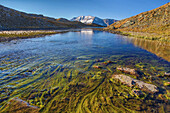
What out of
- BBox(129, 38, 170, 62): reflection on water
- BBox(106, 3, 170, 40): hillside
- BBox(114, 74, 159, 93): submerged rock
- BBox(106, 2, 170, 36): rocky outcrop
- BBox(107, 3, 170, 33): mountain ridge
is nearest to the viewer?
BBox(114, 74, 159, 93): submerged rock

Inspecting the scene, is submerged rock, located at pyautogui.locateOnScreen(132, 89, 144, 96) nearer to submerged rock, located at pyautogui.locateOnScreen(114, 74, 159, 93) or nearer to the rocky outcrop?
submerged rock, located at pyautogui.locateOnScreen(114, 74, 159, 93)

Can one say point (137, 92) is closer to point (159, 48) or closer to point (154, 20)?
point (159, 48)

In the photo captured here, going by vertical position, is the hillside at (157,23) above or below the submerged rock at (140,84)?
above

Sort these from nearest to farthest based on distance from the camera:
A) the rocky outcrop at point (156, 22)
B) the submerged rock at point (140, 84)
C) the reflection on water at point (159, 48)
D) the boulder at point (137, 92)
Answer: the boulder at point (137, 92)
the submerged rock at point (140, 84)
the reflection on water at point (159, 48)
the rocky outcrop at point (156, 22)

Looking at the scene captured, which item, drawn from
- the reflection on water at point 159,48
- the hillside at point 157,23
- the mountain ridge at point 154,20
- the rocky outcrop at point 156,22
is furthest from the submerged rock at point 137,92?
the mountain ridge at point 154,20

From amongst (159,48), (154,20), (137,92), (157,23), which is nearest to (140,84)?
(137,92)

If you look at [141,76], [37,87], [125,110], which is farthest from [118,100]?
[37,87]

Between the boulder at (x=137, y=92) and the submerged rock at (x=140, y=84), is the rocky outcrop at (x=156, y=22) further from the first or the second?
the boulder at (x=137, y=92)

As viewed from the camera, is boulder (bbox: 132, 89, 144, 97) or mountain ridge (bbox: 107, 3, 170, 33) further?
mountain ridge (bbox: 107, 3, 170, 33)


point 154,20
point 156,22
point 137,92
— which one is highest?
point 154,20

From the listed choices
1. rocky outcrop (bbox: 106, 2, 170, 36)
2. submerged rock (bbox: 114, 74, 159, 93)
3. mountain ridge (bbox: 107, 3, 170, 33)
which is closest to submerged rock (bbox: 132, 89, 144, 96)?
submerged rock (bbox: 114, 74, 159, 93)

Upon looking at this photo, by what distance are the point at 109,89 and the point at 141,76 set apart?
3975 mm

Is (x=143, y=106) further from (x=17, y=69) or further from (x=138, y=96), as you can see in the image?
(x=17, y=69)

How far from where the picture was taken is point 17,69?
919cm
